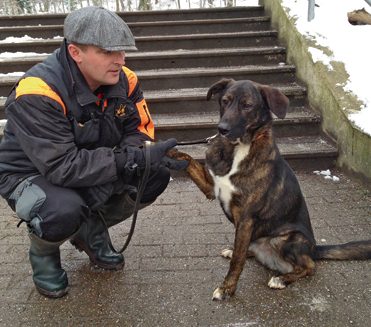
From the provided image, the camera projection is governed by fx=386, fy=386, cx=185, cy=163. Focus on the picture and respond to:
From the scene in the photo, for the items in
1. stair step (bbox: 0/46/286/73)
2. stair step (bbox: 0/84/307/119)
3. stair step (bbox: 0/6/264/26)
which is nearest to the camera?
stair step (bbox: 0/84/307/119)

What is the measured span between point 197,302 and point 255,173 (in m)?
0.90

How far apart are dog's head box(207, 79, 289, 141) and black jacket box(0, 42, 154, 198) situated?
0.69 metres

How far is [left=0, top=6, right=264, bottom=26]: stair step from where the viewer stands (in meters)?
6.80

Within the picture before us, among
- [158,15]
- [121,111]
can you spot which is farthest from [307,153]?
[158,15]

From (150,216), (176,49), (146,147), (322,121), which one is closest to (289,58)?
(322,121)

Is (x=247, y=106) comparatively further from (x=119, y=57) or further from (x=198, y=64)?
(x=198, y=64)

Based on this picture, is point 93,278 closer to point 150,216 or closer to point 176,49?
point 150,216

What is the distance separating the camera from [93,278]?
8.77ft

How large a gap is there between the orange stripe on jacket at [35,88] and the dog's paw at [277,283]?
1.75 metres

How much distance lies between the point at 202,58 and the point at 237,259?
3889 mm

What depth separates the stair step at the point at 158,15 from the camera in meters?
6.80

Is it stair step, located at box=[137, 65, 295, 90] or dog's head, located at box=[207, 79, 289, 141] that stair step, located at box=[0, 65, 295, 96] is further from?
dog's head, located at box=[207, 79, 289, 141]

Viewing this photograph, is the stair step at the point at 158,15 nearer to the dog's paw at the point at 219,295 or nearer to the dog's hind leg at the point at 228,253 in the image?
the dog's hind leg at the point at 228,253

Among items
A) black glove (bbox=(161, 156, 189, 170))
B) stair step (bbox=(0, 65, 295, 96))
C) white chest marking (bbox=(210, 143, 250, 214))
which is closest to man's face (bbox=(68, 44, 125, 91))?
black glove (bbox=(161, 156, 189, 170))
